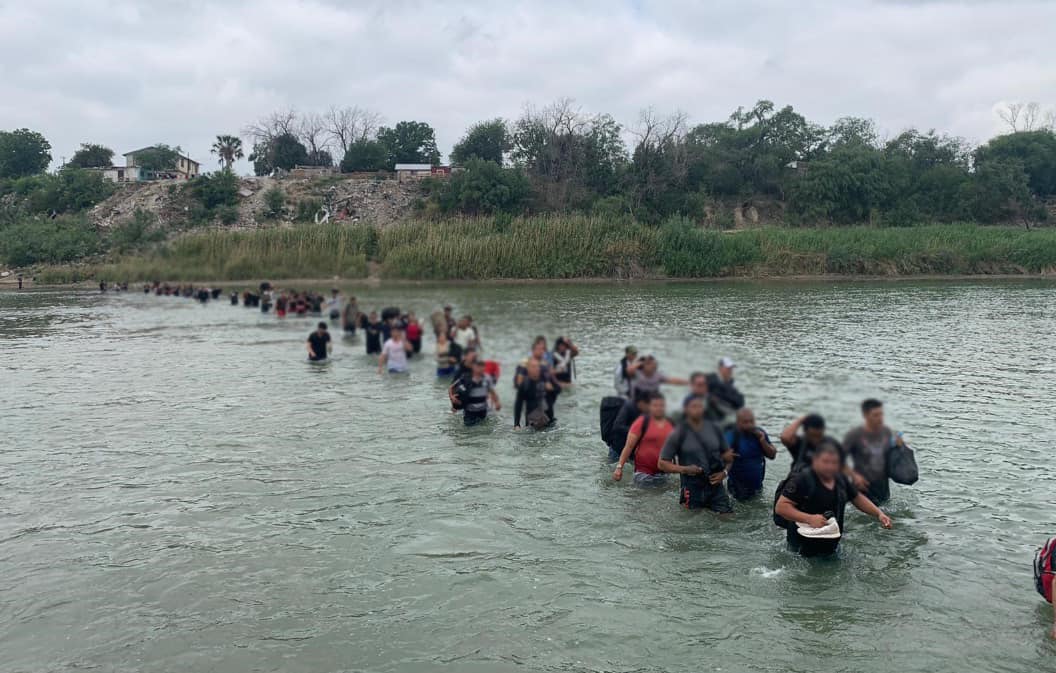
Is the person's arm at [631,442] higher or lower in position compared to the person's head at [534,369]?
lower

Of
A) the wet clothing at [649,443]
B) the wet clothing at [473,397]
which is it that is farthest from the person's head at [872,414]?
the wet clothing at [473,397]

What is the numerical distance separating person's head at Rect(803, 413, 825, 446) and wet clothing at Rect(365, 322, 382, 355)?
16.3 m

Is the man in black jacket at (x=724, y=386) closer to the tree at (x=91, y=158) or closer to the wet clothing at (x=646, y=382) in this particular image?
the wet clothing at (x=646, y=382)

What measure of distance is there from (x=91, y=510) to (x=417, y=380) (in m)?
8.89

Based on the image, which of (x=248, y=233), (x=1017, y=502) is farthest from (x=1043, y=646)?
(x=248, y=233)

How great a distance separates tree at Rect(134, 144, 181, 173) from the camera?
106312 mm

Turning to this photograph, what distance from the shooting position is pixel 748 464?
9.71 meters

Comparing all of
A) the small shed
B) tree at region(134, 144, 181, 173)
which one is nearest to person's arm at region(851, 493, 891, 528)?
the small shed

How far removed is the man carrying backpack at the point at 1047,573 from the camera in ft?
22.2

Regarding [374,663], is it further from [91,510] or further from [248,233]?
[248,233]

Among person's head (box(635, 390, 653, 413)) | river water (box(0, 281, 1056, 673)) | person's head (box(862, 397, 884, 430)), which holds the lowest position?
river water (box(0, 281, 1056, 673))

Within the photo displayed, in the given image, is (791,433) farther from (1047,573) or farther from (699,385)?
(1047,573)

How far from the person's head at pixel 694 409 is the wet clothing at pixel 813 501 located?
1162mm

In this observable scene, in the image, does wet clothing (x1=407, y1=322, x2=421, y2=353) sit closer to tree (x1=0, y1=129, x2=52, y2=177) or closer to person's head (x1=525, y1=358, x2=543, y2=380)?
person's head (x1=525, y1=358, x2=543, y2=380)
